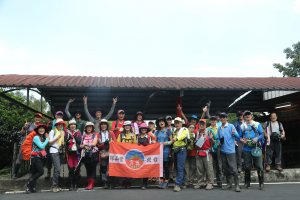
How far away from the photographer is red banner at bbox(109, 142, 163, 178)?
7883mm

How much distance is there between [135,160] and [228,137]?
239cm

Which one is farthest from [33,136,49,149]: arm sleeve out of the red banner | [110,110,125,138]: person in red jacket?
[110,110,125,138]: person in red jacket

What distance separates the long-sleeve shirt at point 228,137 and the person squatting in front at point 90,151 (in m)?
3.12

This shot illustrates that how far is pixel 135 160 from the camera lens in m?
7.95

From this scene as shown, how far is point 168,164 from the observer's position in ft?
26.5

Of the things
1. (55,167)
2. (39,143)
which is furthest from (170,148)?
(39,143)

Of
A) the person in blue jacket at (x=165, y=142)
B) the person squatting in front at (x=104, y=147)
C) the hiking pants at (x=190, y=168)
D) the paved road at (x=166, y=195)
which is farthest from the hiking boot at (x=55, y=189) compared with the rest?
the hiking pants at (x=190, y=168)

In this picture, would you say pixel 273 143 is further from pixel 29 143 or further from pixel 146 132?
pixel 29 143

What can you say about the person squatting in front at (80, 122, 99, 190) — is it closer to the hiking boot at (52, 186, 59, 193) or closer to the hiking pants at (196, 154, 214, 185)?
the hiking boot at (52, 186, 59, 193)

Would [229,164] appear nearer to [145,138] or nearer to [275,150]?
[145,138]

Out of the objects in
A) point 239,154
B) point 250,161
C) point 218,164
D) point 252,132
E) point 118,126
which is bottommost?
point 218,164

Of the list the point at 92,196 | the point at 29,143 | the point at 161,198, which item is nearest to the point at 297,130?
the point at 161,198

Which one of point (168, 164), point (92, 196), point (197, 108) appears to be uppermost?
point (197, 108)

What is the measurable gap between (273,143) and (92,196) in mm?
5567
